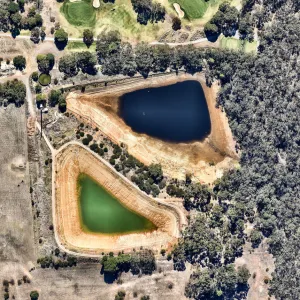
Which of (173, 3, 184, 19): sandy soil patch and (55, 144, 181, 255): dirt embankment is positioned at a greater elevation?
(173, 3, 184, 19): sandy soil patch

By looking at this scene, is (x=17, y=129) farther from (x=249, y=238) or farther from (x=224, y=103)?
(x=249, y=238)

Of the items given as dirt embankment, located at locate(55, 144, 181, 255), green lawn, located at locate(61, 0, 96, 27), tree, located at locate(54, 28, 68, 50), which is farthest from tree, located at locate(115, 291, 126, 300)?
green lawn, located at locate(61, 0, 96, 27)

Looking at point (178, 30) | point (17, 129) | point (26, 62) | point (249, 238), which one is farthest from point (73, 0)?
point (249, 238)

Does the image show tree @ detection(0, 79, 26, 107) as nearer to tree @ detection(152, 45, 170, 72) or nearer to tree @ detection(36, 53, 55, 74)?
tree @ detection(36, 53, 55, 74)

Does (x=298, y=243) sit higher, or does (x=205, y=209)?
(x=205, y=209)

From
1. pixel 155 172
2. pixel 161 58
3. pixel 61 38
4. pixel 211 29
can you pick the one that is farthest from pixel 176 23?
pixel 155 172

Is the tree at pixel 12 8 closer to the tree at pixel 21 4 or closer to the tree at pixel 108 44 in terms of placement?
the tree at pixel 21 4
